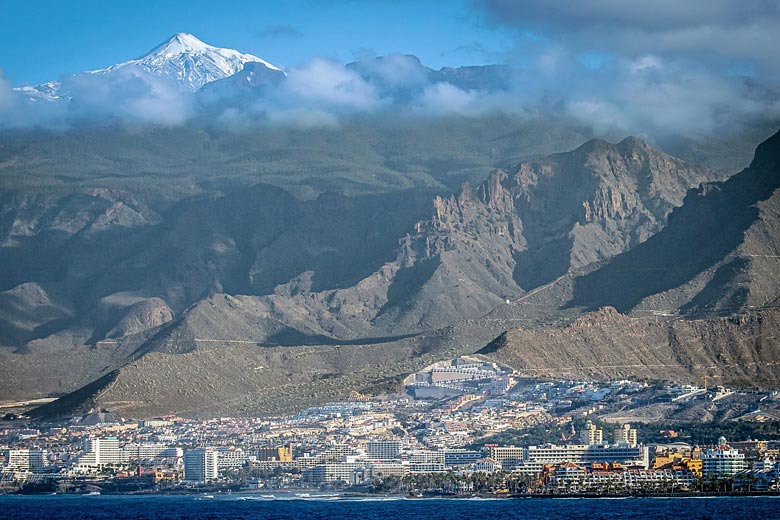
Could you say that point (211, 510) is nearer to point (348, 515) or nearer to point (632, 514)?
point (348, 515)

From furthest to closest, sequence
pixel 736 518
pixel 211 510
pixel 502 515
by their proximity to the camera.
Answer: pixel 211 510 → pixel 502 515 → pixel 736 518

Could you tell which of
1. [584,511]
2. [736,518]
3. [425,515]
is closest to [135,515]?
[425,515]

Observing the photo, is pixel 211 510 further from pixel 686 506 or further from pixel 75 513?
pixel 686 506

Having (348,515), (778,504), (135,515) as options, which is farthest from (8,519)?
(778,504)

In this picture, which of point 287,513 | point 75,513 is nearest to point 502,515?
point 287,513

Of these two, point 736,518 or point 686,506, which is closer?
point 736,518

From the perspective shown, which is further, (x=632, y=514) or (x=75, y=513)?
(x=75, y=513)

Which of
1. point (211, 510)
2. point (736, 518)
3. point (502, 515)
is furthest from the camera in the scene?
point (211, 510)
